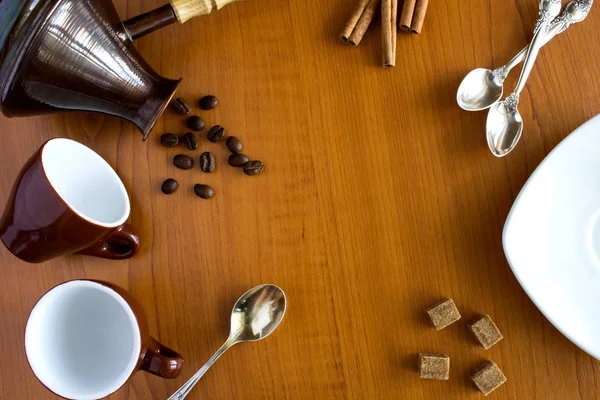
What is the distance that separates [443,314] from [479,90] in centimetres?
35

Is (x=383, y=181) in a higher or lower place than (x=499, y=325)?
higher

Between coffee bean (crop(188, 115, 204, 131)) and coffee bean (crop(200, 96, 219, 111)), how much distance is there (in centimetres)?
2

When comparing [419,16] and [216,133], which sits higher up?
[419,16]

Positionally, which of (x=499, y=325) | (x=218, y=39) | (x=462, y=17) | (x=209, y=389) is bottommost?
(x=209, y=389)

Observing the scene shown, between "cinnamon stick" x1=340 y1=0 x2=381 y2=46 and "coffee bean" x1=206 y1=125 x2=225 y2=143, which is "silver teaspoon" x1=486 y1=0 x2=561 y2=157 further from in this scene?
"coffee bean" x1=206 y1=125 x2=225 y2=143

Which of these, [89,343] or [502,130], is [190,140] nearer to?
[89,343]

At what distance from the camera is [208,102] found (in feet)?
2.72

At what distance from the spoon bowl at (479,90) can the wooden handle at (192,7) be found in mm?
392

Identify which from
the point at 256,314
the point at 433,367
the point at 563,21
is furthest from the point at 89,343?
the point at 563,21

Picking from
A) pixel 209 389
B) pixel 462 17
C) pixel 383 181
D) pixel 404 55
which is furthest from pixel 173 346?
pixel 462 17

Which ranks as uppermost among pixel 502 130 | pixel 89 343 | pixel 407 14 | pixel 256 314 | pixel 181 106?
pixel 407 14

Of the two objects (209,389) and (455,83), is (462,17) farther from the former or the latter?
(209,389)

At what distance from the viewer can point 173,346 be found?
82 centimetres

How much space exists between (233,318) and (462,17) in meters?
0.60
